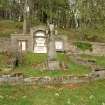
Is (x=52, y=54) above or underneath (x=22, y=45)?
underneath

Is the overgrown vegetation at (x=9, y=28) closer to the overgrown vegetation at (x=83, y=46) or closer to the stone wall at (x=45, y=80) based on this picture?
the overgrown vegetation at (x=83, y=46)

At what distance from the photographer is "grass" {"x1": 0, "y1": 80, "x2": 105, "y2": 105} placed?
16927 mm

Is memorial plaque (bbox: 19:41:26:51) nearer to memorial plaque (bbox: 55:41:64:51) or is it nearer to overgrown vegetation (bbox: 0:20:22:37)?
memorial plaque (bbox: 55:41:64:51)

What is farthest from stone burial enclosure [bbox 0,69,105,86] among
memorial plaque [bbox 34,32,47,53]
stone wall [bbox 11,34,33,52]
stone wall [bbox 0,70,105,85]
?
stone wall [bbox 11,34,33,52]

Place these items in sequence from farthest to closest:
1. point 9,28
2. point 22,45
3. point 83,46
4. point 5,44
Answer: point 9,28 < point 83,46 < point 5,44 < point 22,45

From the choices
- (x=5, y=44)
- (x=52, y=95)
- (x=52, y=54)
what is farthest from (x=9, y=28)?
(x=52, y=95)

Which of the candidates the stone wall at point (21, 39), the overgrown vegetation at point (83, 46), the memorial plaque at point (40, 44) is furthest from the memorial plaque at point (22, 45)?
the overgrown vegetation at point (83, 46)

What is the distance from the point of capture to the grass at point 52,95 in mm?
16927

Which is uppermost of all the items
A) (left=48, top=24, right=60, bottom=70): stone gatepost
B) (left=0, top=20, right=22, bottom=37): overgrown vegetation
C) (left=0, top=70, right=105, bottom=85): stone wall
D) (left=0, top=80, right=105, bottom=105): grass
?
(left=0, top=20, right=22, bottom=37): overgrown vegetation

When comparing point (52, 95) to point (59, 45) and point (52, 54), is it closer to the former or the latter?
point (52, 54)

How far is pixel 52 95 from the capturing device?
1836 centimetres

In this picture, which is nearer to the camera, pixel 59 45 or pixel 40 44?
pixel 40 44

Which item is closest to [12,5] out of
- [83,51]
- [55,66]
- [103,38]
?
[103,38]

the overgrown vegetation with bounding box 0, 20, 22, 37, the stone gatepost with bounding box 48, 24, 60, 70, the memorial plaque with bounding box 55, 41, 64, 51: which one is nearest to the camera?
the stone gatepost with bounding box 48, 24, 60, 70
